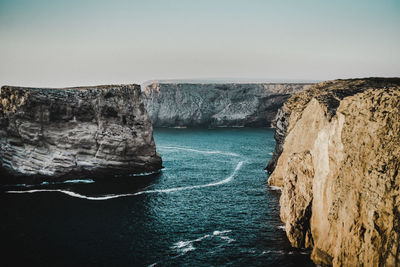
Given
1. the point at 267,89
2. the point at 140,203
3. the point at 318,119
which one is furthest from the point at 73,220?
the point at 267,89

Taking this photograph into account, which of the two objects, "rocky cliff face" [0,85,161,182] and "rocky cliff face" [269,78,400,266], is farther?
"rocky cliff face" [0,85,161,182]

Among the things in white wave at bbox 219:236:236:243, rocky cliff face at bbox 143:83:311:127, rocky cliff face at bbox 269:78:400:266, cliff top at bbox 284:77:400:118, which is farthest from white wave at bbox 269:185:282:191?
rocky cliff face at bbox 143:83:311:127

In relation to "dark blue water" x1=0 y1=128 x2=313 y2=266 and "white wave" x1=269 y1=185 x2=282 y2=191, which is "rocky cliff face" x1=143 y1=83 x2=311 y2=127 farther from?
"white wave" x1=269 y1=185 x2=282 y2=191

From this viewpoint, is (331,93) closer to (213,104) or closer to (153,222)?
(153,222)

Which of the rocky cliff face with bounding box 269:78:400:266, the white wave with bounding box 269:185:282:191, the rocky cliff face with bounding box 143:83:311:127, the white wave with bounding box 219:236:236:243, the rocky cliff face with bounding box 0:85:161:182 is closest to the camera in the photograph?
the rocky cliff face with bounding box 269:78:400:266

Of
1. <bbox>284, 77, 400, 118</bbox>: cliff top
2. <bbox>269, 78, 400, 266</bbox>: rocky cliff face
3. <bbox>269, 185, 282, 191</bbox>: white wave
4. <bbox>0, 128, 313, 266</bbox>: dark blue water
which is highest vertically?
<bbox>284, 77, 400, 118</bbox>: cliff top

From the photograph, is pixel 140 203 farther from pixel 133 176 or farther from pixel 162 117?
pixel 162 117

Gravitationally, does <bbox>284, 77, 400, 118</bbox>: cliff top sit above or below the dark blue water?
above
